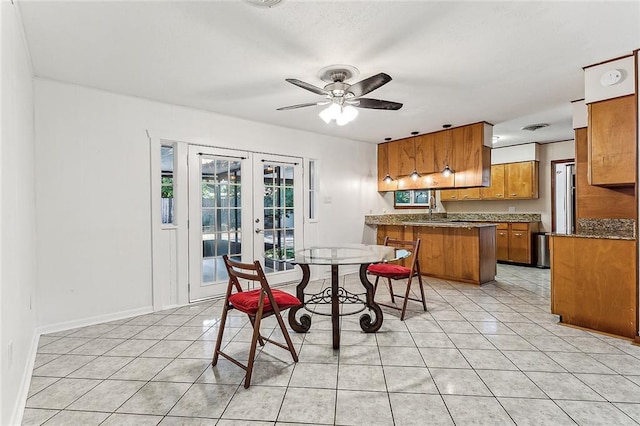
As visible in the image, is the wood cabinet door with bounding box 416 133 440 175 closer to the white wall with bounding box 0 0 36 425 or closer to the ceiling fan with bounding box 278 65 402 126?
the ceiling fan with bounding box 278 65 402 126

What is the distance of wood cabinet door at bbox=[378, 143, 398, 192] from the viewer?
6.06 meters

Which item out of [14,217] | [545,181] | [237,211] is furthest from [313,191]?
[545,181]

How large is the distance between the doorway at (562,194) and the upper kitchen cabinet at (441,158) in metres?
2.26

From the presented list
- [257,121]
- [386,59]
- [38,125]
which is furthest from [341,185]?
[38,125]

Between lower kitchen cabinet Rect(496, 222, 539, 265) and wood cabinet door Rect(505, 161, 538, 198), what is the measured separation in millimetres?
589

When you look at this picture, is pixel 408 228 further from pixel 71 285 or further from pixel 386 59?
pixel 71 285

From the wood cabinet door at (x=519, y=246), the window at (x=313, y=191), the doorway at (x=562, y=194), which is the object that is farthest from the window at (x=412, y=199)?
the doorway at (x=562, y=194)

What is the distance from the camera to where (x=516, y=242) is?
6.22 meters

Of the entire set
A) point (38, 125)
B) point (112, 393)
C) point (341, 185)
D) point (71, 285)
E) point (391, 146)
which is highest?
point (391, 146)

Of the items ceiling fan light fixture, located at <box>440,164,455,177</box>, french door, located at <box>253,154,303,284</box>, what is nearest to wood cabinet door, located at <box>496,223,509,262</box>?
ceiling fan light fixture, located at <box>440,164,455,177</box>

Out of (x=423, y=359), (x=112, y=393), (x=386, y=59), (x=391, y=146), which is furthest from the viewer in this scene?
(x=391, y=146)

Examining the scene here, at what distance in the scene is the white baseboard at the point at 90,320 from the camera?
309 centimetres

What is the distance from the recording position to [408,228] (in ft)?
18.2

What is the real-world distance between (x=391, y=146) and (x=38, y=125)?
496 centimetres
